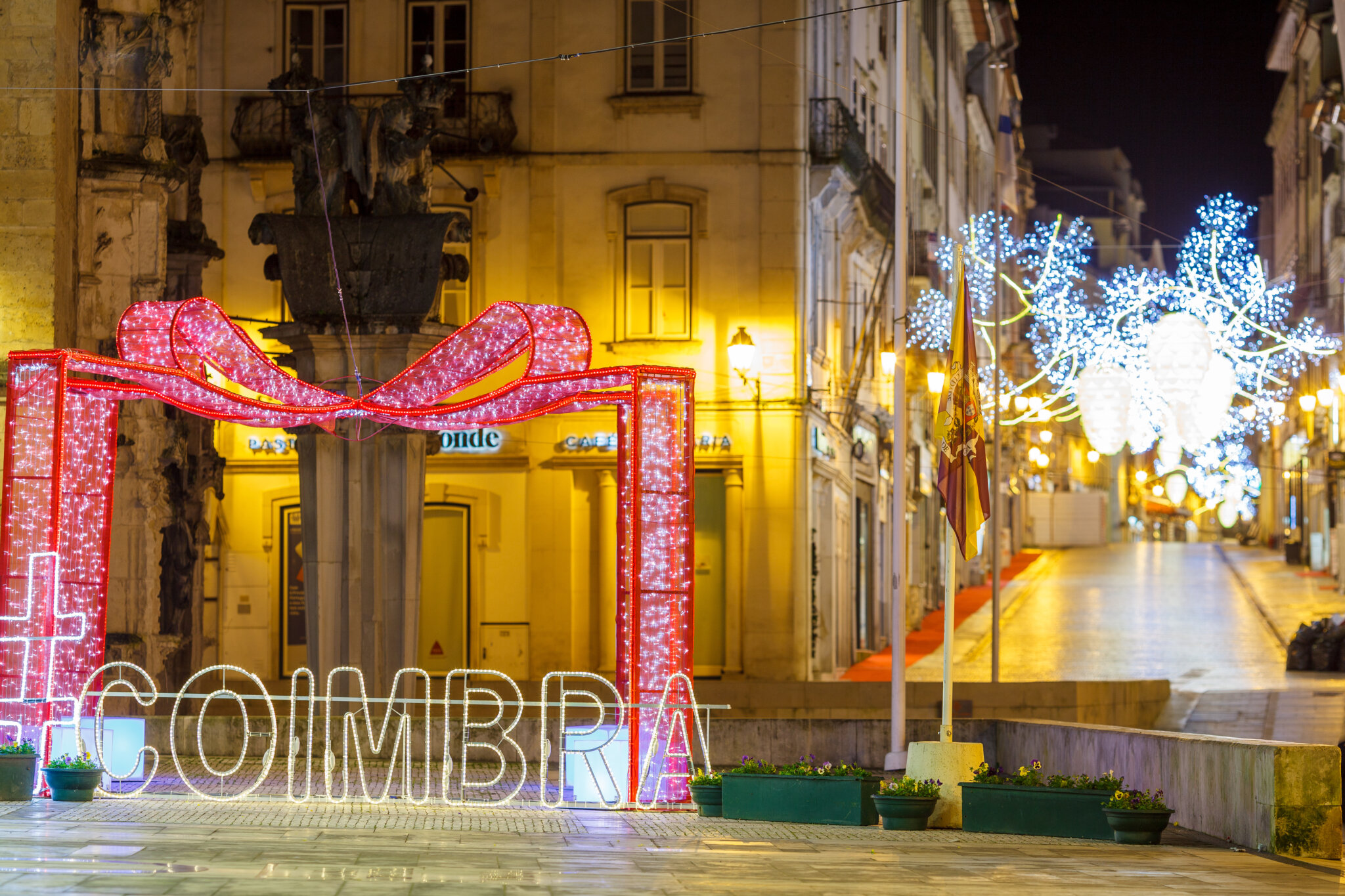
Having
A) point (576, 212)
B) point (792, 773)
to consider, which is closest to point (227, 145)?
point (576, 212)

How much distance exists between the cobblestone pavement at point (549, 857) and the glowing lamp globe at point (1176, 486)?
4520 centimetres

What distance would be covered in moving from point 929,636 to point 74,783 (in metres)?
31.1

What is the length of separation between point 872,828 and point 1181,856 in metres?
2.95

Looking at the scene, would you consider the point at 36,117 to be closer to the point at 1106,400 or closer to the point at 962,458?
the point at 962,458

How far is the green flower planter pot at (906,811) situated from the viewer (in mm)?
17438

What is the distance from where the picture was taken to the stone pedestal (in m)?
23.2

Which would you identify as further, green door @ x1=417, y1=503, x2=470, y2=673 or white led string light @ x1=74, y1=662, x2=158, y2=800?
green door @ x1=417, y1=503, x2=470, y2=673

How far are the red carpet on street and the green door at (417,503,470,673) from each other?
7.09 m

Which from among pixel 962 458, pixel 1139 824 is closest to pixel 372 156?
pixel 962 458

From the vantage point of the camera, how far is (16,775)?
17812mm

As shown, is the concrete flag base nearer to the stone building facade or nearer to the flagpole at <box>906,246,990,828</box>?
the flagpole at <box>906,246,990,828</box>

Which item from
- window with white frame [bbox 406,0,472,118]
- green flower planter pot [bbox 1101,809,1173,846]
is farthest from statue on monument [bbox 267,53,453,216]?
green flower planter pot [bbox 1101,809,1173,846]

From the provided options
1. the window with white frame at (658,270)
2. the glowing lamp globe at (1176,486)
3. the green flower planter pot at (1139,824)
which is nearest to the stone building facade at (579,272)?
the window with white frame at (658,270)

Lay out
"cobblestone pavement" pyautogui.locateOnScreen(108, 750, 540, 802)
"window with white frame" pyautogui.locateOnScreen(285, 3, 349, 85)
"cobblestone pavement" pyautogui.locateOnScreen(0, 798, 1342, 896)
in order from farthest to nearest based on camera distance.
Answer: "window with white frame" pyautogui.locateOnScreen(285, 3, 349, 85) → "cobblestone pavement" pyautogui.locateOnScreen(108, 750, 540, 802) → "cobblestone pavement" pyautogui.locateOnScreen(0, 798, 1342, 896)
